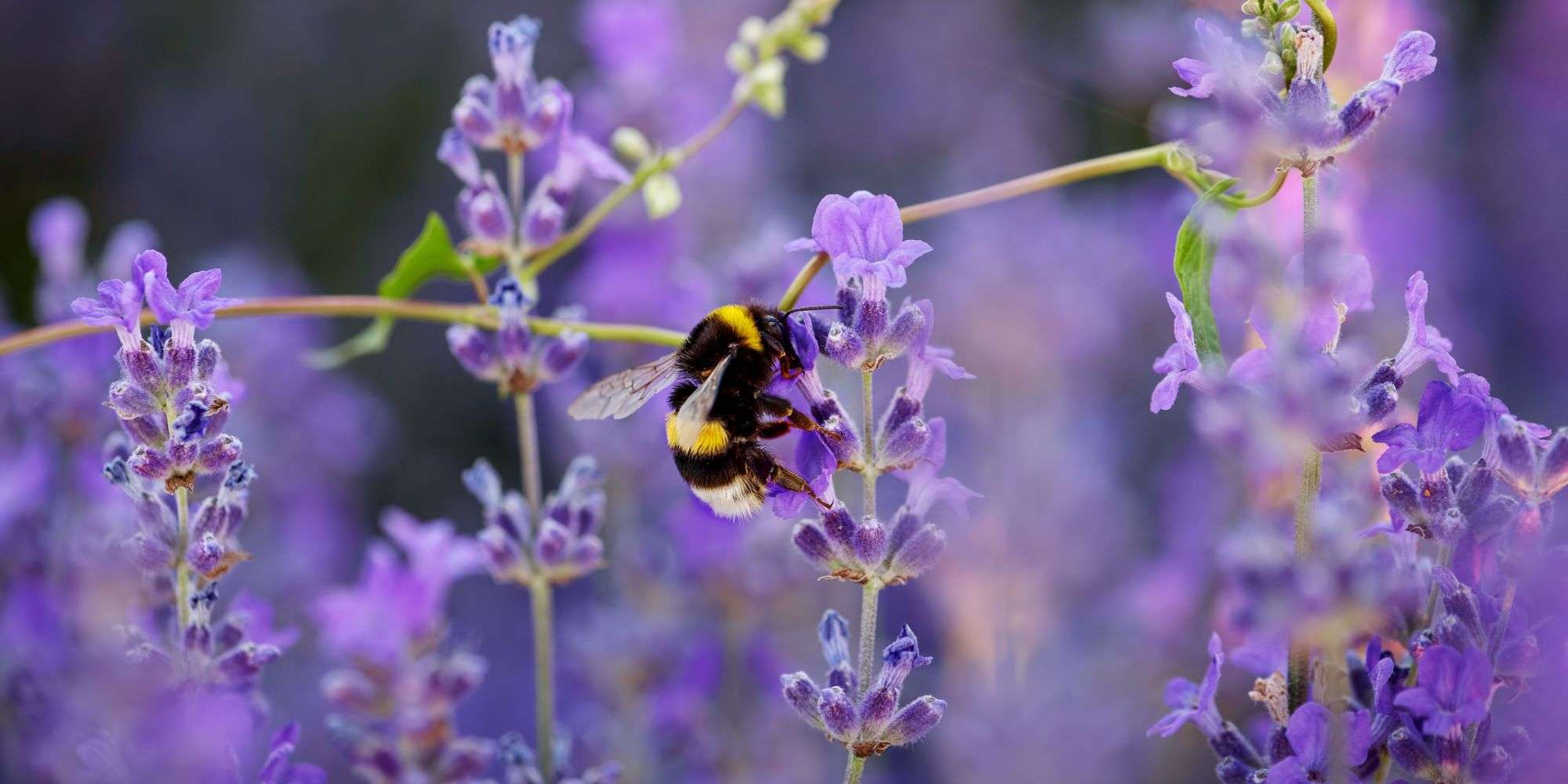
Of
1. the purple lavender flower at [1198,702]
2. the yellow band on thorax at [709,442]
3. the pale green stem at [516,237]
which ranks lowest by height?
the purple lavender flower at [1198,702]

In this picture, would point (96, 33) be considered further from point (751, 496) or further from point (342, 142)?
point (751, 496)

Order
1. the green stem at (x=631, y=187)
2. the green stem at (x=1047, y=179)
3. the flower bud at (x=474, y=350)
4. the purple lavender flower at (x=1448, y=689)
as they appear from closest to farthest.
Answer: the purple lavender flower at (x=1448, y=689) < the green stem at (x=1047, y=179) < the flower bud at (x=474, y=350) < the green stem at (x=631, y=187)

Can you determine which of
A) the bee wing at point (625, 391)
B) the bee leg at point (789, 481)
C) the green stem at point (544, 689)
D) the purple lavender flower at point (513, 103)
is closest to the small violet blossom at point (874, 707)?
the bee leg at point (789, 481)

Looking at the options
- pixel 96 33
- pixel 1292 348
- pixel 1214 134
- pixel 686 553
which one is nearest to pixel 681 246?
pixel 686 553

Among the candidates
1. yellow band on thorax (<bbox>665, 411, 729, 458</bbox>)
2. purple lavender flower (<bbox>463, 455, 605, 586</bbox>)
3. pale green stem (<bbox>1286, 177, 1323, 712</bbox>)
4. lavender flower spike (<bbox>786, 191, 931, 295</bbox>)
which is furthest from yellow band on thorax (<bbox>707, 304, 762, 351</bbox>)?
pale green stem (<bbox>1286, 177, 1323, 712</bbox>)

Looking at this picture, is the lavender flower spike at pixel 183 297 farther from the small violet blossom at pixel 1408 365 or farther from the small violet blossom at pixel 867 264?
the small violet blossom at pixel 1408 365

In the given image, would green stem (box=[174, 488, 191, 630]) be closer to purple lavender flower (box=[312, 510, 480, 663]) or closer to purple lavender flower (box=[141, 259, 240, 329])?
purple lavender flower (box=[141, 259, 240, 329])
